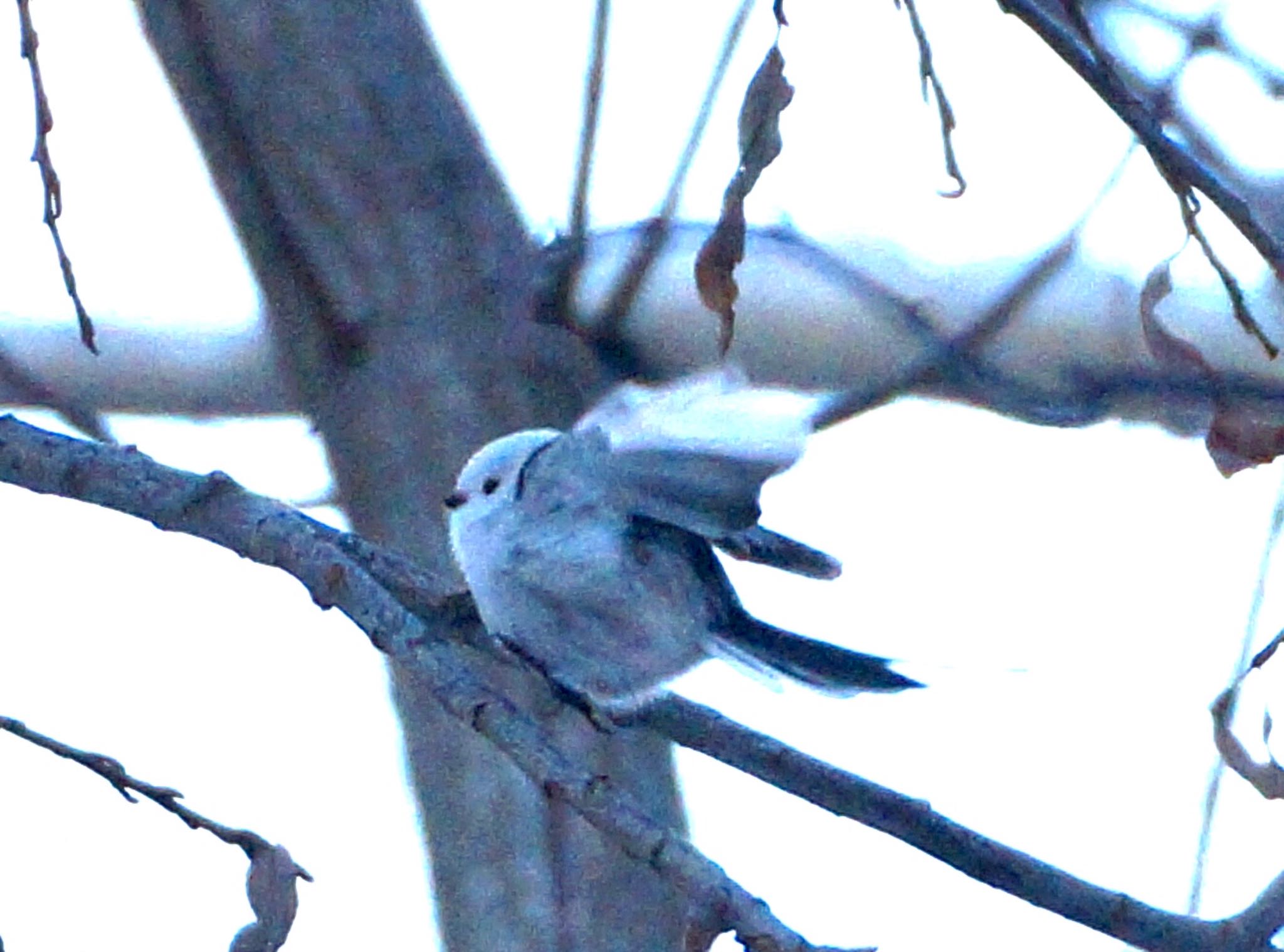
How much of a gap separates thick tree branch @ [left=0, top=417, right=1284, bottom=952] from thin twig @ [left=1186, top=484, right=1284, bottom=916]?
34cm

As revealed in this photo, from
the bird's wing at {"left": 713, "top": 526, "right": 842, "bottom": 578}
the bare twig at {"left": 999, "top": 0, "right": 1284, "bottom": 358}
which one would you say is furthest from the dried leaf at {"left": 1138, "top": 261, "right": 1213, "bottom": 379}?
the bird's wing at {"left": 713, "top": 526, "right": 842, "bottom": 578}

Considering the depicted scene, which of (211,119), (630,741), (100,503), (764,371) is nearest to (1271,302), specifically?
(764,371)

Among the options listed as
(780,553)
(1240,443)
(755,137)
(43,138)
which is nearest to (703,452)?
(780,553)

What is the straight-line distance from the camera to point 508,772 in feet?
6.14

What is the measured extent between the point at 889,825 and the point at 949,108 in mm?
422

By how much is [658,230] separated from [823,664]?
549 millimetres

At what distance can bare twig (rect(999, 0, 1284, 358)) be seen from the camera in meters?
1.06

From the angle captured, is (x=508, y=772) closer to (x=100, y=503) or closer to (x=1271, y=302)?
(x=100, y=503)

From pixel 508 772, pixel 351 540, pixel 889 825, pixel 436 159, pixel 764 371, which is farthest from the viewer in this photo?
pixel 764 371

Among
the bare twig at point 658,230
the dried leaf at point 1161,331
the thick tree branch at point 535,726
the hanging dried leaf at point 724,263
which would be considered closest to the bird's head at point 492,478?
the thick tree branch at point 535,726

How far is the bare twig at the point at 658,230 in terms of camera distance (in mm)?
1602

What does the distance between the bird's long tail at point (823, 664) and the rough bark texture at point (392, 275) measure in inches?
18.5

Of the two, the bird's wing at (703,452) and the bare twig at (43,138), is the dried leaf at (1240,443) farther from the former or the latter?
the bare twig at (43,138)

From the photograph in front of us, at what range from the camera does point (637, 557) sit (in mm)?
1420
